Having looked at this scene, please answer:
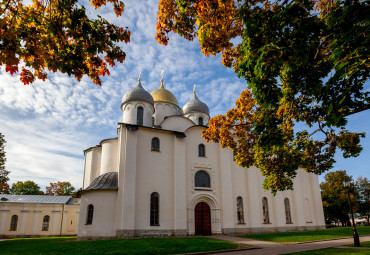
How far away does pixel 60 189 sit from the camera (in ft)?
170

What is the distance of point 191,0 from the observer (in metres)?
5.21

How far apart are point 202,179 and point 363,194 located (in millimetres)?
38769

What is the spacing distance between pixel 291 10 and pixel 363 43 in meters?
1.55

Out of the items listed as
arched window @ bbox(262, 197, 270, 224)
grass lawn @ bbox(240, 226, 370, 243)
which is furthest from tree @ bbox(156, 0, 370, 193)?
arched window @ bbox(262, 197, 270, 224)

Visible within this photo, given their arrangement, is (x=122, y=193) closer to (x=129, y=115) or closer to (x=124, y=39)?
(x=129, y=115)

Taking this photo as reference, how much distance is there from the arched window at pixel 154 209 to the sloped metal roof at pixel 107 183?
313 cm

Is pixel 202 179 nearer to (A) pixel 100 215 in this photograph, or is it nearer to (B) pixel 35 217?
(A) pixel 100 215

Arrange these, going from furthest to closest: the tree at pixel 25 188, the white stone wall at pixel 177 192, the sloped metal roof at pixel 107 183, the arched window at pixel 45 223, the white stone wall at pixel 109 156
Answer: the tree at pixel 25 188 → the arched window at pixel 45 223 → the white stone wall at pixel 109 156 → the sloped metal roof at pixel 107 183 → the white stone wall at pixel 177 192

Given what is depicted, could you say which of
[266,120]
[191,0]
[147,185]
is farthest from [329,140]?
[147,185]

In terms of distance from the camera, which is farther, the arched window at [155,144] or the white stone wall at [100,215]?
the arched window at [155,144]

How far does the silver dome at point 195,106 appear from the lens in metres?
29.2

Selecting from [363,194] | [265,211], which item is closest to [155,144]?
[265,211]

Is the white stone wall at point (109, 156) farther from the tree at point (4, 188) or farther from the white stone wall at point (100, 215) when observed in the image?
the tree at point (4, 188)

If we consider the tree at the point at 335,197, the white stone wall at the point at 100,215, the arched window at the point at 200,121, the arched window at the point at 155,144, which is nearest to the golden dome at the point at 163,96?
the arched window at the point at 200,121
